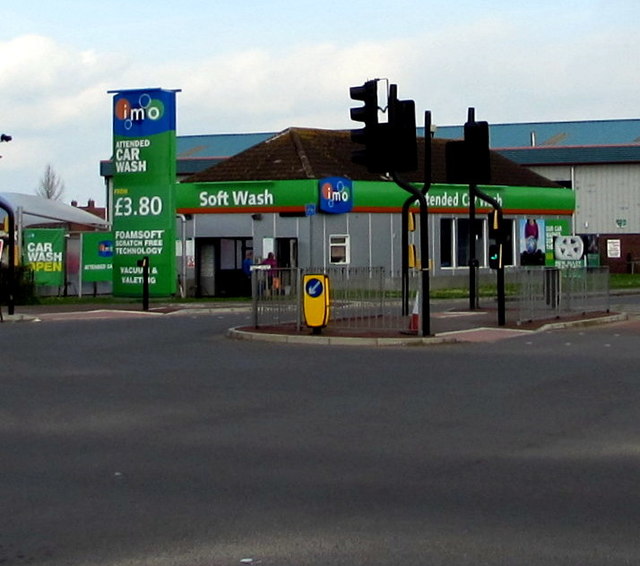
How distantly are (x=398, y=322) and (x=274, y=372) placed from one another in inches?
289

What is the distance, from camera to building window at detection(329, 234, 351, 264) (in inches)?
1849

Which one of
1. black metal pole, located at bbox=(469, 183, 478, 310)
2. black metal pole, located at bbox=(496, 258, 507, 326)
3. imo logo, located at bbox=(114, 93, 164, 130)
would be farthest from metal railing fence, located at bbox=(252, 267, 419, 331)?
imo logo, located at bbox=(114, 93, 164, 130)

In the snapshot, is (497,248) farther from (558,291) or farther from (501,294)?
(558,291)

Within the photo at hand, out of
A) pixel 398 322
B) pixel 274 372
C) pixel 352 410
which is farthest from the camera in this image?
pixel 398 322

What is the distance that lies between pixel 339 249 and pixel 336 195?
2.15 metres

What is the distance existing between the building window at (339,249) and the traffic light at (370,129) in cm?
2536

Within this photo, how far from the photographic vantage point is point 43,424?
12.1 m

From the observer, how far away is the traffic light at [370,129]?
69.7 feet

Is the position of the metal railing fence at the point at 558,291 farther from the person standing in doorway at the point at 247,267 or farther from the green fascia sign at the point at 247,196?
the green fascia sign at the point at 247,196

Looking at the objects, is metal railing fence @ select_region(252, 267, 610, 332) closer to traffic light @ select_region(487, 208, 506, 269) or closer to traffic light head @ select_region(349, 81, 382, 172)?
traffic light @ select_region(487, 208, 506, 269)

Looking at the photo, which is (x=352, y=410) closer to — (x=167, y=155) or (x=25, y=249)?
(x=167, y=155)

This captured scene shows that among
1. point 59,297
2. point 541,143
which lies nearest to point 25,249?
point 59,297

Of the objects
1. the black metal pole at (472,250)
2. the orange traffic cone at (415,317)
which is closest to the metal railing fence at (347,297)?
the orange traffic cone at (415,317)

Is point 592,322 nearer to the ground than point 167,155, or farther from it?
nearer to the ground
